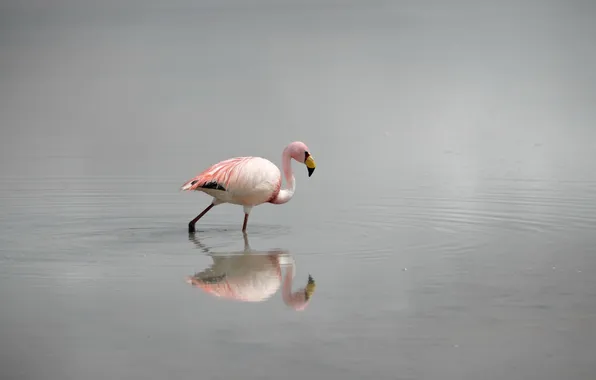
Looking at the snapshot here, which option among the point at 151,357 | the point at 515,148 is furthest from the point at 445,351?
the point at 515,148

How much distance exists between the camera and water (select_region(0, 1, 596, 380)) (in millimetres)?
5477

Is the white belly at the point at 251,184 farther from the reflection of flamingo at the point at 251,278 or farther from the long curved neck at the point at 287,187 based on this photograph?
the reflection of flamingo at the point at 251,278

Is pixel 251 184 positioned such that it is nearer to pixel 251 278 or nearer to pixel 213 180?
pixel 213 180

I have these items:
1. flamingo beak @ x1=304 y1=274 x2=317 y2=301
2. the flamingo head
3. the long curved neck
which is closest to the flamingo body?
the long curved neck

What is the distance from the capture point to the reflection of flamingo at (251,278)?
6.48 metres

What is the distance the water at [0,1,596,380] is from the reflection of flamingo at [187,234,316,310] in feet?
0.16

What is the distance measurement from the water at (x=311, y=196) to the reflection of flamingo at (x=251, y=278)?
49 mm

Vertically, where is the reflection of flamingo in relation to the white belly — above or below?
below

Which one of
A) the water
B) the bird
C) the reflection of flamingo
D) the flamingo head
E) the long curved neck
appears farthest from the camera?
the flamingo head

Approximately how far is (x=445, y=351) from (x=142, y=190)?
20.8 ft

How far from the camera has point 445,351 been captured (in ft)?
17.6

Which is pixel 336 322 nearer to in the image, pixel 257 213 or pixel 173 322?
pixel 173 322

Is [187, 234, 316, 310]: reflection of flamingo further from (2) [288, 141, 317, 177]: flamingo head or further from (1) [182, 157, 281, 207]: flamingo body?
(2) [288, 141, 317, 177]: flamingo head

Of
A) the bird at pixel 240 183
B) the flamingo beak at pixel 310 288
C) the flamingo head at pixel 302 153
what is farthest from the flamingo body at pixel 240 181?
the flamingo beak at pixel 310 288
